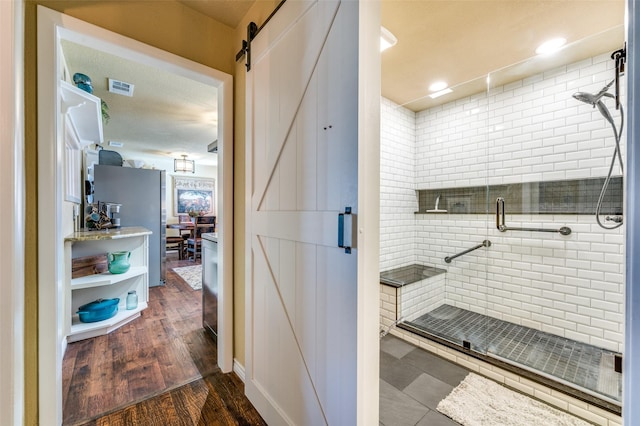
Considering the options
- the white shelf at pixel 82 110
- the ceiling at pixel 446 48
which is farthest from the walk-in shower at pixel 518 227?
the white shelf at pixel 82 110

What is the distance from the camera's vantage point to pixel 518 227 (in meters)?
2.54

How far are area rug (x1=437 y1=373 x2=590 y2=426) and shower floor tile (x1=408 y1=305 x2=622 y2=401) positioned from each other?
0.26 meters

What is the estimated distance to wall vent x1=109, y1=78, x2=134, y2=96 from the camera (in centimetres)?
274

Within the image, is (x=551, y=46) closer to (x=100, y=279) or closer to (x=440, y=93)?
(x=440, y=93)

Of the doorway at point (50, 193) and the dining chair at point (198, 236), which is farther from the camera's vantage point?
the dining chair at point (198, 236)

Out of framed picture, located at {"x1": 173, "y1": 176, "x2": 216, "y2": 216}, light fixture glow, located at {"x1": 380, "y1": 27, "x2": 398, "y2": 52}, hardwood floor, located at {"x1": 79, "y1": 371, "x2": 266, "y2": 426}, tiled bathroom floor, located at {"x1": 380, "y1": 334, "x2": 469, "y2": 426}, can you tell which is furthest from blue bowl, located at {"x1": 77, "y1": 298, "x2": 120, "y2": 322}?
framed picture, located at {"x1": 173, "y1": 176, "x2": 216, "y2": 216}

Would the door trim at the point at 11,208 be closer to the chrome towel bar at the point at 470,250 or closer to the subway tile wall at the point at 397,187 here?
the subway tile wall at the point at 397,187

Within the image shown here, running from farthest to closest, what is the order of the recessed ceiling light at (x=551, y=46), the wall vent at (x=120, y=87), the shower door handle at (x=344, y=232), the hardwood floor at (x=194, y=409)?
the wall vent at (x=120, y=87) < the recessed ceiling light at (x=551, y=46) < the hardwood floor at (x=194, y=409) < the shower door handle at (x=344, y=232)

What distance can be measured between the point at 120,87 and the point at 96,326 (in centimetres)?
253

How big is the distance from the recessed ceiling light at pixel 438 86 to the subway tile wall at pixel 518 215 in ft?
1.19

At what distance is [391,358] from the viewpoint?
2115 millimetres

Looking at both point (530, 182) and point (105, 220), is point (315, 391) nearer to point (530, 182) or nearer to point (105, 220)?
point (530, 182)

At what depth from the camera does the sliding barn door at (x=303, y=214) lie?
0.94 metres

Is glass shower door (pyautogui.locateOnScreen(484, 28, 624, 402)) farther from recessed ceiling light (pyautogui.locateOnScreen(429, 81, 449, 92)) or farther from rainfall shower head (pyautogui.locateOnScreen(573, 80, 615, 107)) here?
recessed ceiling light (pyautogui.locateOnScreen(429, 81, 449, 92))
